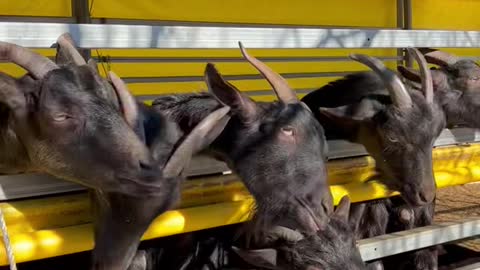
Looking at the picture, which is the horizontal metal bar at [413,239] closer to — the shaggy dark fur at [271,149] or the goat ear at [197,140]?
the shaggy dark fur at [271,149]

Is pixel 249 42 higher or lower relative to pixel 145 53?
higher

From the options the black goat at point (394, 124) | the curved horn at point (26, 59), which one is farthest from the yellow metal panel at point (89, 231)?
the black goat at point (394, 124)

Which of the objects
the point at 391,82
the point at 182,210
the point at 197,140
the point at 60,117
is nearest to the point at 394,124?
the point at 391,82

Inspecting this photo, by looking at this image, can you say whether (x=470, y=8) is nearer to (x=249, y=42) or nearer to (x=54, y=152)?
(x=249, y=42)

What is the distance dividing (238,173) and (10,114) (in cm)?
121

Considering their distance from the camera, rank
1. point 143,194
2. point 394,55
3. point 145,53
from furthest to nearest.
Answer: point 394,55 → point 145,53 → point 143,194

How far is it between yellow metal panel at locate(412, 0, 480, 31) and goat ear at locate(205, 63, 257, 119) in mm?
5813

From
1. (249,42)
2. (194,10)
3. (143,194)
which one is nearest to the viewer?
(143,194)

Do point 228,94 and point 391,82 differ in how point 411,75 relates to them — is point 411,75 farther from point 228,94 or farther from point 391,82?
point 228,94

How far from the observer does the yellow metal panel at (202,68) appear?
686cm

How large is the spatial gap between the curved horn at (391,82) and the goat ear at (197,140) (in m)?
1.03

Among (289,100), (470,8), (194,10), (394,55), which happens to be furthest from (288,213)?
(470,8)

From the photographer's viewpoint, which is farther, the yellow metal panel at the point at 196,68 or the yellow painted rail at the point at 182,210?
the yellow metal panel at the point at 196,68

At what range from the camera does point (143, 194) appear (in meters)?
2.76
